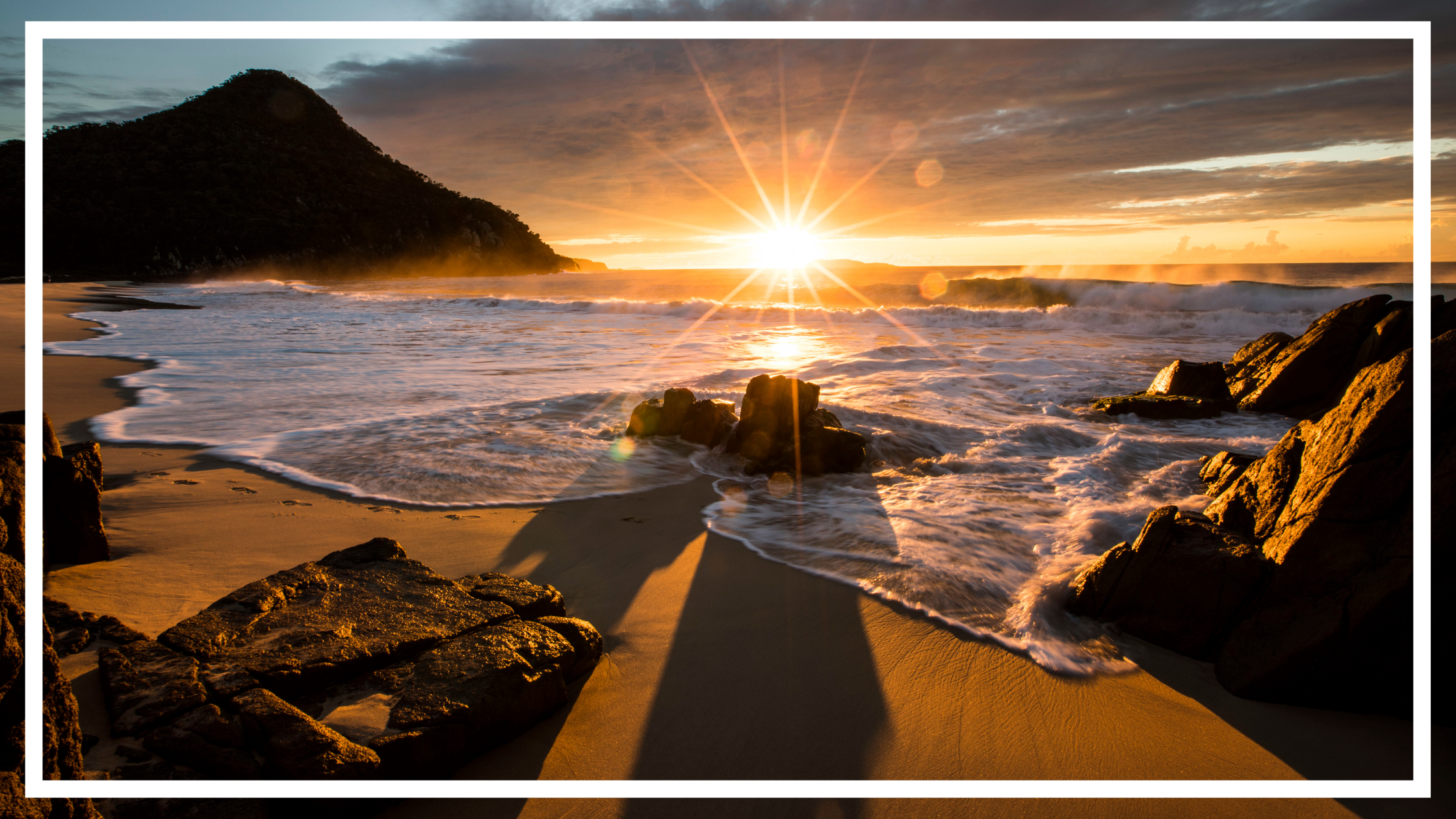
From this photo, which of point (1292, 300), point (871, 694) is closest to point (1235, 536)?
point (871, 694)

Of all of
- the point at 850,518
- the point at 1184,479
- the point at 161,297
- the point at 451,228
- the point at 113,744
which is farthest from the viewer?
the point at 451,228

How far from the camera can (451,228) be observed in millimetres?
72938

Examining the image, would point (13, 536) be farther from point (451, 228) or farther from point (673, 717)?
point (451, 228)

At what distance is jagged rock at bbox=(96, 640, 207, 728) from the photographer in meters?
1.99

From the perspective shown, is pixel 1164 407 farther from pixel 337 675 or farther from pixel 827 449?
pixel 337 675

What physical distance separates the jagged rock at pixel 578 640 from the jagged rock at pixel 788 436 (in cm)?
301

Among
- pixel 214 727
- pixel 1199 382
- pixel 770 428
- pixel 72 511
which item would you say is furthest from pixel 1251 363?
pixel 72 511

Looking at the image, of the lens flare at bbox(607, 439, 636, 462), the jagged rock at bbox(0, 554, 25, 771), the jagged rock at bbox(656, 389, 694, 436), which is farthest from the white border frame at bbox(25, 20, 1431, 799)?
the jagged rock at bbox(656, 389, 694, 436)

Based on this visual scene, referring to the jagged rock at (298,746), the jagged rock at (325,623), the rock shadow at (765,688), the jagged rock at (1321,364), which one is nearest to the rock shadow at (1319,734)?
the rock shadow at (765,688)

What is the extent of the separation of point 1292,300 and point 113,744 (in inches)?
1299

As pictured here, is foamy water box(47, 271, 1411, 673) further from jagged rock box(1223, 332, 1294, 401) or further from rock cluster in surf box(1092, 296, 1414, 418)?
jagged rock box(1223, 332, 1294, 401)

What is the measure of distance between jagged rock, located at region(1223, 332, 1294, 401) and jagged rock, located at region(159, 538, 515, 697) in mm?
9512

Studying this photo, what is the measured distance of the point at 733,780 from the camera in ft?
7.25

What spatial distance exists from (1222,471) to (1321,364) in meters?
4.16
